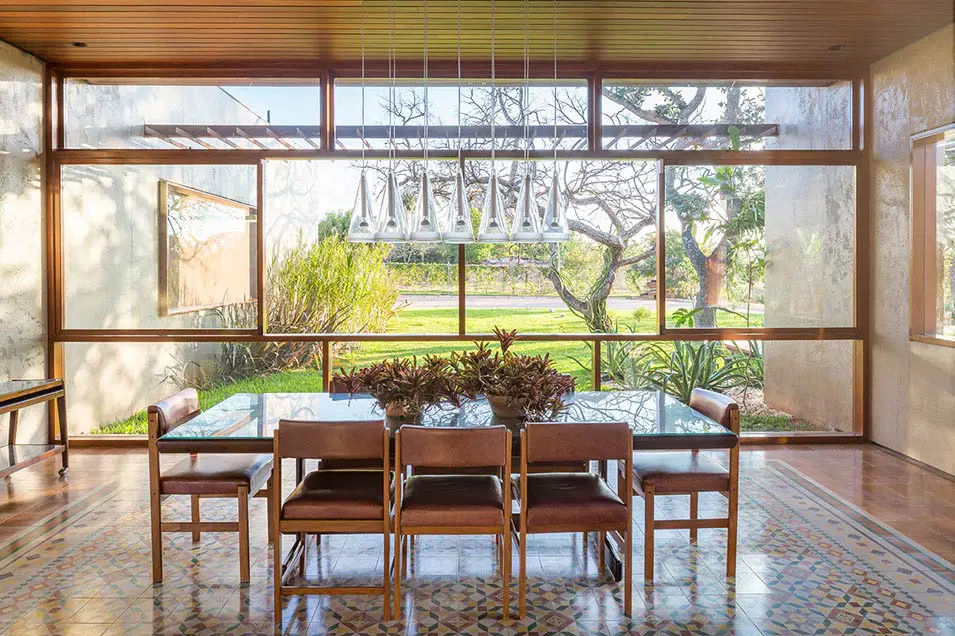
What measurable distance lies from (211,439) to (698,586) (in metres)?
2.21

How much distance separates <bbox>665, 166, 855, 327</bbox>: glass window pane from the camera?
6.13 m

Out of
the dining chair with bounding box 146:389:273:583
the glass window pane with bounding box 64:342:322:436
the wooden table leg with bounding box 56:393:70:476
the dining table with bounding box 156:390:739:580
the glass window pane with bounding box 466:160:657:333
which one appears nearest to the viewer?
the dining table with bounding box 156:390:739:580

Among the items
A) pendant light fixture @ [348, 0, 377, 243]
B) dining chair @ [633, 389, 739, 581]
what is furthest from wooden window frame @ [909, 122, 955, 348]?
pendant light fixture @ [348, 0, 377, 243]

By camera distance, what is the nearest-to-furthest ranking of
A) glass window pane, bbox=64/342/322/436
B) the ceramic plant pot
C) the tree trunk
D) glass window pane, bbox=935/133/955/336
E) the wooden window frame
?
the ceramic plant pot → glass window pane, bbox=935/133/955/336 → the wooden window frame → glass window pane, bbox=64/342/322/436 → the tree trunk

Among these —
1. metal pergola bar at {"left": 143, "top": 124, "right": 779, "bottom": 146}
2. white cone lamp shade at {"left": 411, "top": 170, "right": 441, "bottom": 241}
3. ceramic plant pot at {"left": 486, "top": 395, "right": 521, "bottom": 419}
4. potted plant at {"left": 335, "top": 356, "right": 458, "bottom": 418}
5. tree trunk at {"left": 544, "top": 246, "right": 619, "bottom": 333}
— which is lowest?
ceramic plant pot at {"left": 486, "top": 395, "right": 521, "bottom": 419}

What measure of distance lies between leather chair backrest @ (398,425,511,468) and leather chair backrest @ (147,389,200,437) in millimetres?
1225

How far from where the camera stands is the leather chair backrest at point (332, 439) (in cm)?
295

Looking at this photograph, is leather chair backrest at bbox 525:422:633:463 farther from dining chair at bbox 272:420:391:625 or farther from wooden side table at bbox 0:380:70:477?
wooden side table at bbox 0:380:70:477

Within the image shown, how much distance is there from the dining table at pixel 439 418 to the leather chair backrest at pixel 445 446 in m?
0.24

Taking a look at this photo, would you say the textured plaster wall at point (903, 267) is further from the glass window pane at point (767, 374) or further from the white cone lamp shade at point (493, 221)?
the white cone lamp shade at point (493, 221)

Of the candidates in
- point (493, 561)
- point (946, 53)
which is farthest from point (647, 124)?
point (493, 561)

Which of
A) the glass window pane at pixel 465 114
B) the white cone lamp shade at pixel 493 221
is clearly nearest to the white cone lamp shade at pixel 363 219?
the white cone lamp shade at pixel 493 221

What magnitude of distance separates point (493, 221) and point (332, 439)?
4.44 ft

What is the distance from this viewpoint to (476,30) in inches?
203
